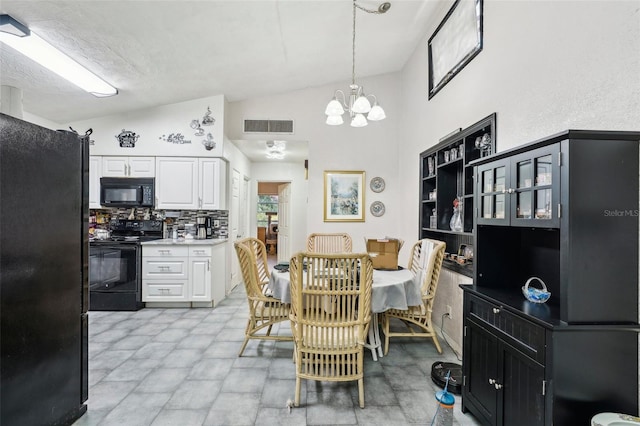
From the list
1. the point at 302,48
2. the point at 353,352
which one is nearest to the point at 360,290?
the point at 353,352

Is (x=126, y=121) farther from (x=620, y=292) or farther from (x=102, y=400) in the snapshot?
(x=620, y=292)

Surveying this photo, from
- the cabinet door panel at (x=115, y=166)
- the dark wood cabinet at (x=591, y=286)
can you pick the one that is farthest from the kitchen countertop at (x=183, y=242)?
the dark wood cabinet at (x=591, y=286)

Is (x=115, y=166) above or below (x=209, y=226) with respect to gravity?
above

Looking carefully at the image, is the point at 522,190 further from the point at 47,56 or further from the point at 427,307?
the point at 47,56

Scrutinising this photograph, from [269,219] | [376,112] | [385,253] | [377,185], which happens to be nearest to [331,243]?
[377,185]

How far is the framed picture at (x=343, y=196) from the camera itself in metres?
4.91

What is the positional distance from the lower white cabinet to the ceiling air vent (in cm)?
198

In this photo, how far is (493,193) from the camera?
1842mm

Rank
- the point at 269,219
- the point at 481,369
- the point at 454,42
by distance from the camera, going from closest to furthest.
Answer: the point at 481,369, the point at 454,42, the point at 269,219

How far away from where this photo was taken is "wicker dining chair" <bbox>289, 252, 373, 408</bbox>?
2.01 metres

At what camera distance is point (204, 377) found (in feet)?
8.13

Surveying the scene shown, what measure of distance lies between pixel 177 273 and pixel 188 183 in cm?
130

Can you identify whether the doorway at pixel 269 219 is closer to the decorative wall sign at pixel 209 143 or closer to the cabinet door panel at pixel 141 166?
the decorative wall sign at pixel 209 143

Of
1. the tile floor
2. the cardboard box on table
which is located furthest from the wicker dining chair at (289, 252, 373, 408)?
the cardboard box on table
